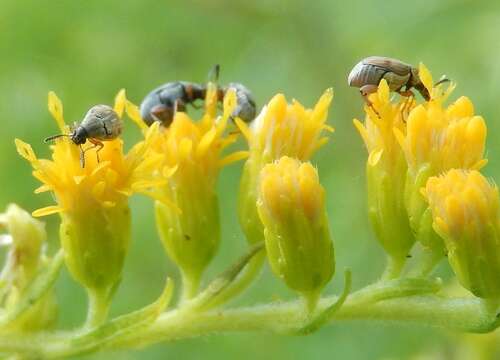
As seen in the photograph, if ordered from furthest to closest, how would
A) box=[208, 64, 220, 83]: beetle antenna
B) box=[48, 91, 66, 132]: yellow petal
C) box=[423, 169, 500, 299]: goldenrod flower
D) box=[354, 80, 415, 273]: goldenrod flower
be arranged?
box=[208, 64, 220, 83]: beetle antenna → box=[48, 91, 66, 132]: yellow petal → box=[354, 80, 415, 273]: goldenrod flower → box=[423, 169, 500, 299]: goldenrod flower

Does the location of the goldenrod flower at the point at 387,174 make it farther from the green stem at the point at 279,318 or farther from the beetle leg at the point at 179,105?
the beetle leg at the point at 179,105

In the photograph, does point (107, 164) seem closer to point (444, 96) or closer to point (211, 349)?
point (444, 96)

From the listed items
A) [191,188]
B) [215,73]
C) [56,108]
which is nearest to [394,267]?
[191,188]

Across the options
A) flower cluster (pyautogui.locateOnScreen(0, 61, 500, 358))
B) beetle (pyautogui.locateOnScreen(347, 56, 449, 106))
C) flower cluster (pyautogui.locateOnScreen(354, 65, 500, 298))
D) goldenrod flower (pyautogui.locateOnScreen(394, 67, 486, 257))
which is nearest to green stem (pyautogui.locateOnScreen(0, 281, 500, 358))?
flower cluster (pyautogui.locateOnScreen(0, 61, 500, 358))

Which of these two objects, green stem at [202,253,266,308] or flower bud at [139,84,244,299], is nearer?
green stem at [202,253,266,308]

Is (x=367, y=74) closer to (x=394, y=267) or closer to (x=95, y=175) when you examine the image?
(x=394, y=267)

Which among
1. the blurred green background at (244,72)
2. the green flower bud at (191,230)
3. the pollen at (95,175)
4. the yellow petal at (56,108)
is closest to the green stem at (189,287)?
the green flower bud at (191,230)

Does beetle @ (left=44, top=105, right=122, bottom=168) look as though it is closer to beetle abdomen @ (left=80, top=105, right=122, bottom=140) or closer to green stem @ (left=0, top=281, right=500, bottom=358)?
beetle abdomen @ (left=80, top=105, right=122, bottom=140)
